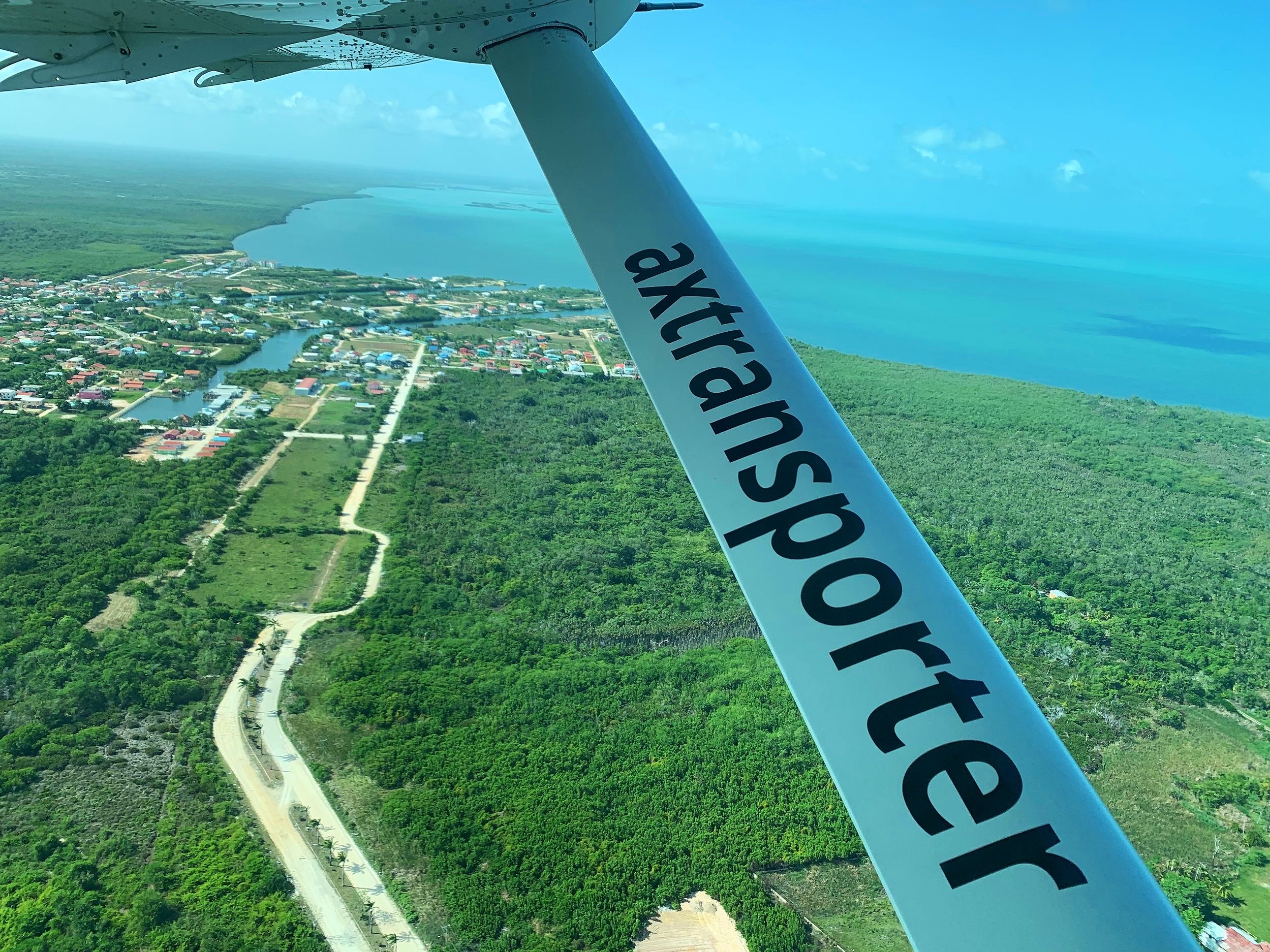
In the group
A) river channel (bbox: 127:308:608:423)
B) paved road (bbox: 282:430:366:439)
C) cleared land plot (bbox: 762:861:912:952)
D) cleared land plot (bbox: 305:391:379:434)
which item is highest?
river channel (bbox: 127:308:608:423)

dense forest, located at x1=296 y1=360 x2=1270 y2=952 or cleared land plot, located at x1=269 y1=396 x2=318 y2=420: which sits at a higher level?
cleared land plot, located at x1=269 y1=396 x2=318 y2=420

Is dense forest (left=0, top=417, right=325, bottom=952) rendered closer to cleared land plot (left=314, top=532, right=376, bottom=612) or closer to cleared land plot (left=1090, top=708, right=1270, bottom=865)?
cleared land plot (left=314, top=532, right=376, bottom=612)

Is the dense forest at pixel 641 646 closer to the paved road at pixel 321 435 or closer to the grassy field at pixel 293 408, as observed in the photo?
the paved road at pixel 321 435

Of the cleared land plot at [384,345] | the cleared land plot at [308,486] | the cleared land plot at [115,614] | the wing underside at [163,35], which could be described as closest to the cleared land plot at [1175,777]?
the wing underside at [163,35]

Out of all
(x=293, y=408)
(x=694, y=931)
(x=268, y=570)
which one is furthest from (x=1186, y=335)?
(x=268, y=570)

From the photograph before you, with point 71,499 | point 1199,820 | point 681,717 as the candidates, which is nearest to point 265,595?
point 71,499

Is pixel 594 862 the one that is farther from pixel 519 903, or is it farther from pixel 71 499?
pixel 71 499

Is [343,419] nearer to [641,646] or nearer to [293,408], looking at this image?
[293,408]

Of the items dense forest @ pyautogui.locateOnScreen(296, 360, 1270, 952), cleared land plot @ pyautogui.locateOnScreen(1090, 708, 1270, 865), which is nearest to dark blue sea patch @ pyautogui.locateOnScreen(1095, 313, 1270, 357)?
dense forest @ pyautogui.locateOnScreen(296, 360, 1270, 952)
